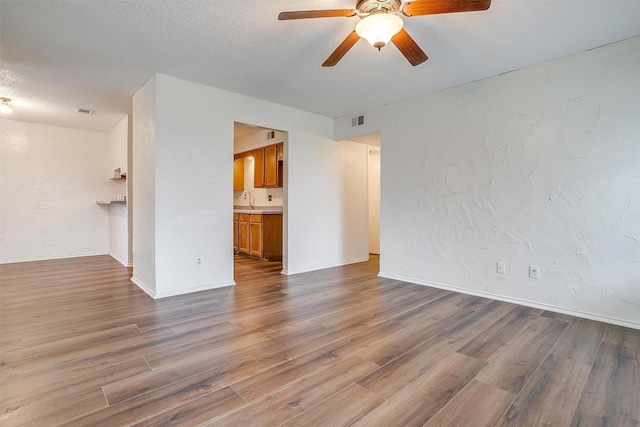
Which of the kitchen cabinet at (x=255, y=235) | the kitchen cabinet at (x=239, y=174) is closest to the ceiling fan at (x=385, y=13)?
the kitchen cabinet at (x=255, y=235)

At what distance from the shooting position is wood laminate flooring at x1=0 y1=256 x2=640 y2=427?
60.4 inches

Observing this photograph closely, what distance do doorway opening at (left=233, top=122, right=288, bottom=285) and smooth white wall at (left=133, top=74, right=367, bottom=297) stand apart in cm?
63

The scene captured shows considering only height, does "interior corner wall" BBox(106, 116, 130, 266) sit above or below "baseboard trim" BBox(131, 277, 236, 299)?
above

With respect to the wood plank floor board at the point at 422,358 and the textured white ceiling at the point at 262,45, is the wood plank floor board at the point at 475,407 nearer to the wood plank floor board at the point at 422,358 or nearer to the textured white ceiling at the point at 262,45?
the wood plank floor board at the point at 422,358

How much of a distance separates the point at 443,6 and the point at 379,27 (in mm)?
405

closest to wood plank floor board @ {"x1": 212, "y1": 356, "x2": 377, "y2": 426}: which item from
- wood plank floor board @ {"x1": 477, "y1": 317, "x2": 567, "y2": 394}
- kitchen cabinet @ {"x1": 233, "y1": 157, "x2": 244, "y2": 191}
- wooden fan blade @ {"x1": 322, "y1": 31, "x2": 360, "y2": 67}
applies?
wood plank floor board @ {"x1": 477, "y1": 317, "x2": 567, "y2": 394}

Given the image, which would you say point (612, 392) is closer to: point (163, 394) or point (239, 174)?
point (163, 394)

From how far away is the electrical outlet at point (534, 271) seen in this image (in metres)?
3.16

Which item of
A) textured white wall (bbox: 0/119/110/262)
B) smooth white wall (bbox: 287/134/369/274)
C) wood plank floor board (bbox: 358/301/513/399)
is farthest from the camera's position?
textured white wall (bbox: 0/119/110/262)

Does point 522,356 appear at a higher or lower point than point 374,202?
lower

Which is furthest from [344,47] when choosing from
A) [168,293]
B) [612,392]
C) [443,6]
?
[168,293]

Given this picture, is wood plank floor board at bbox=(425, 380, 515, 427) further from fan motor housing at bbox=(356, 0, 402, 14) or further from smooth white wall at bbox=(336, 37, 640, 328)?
fan motor housing at bbox=(356, 0, 402, 14)

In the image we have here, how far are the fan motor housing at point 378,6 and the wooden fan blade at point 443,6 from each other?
0.42 ft

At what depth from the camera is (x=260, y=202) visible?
22.7 feet
